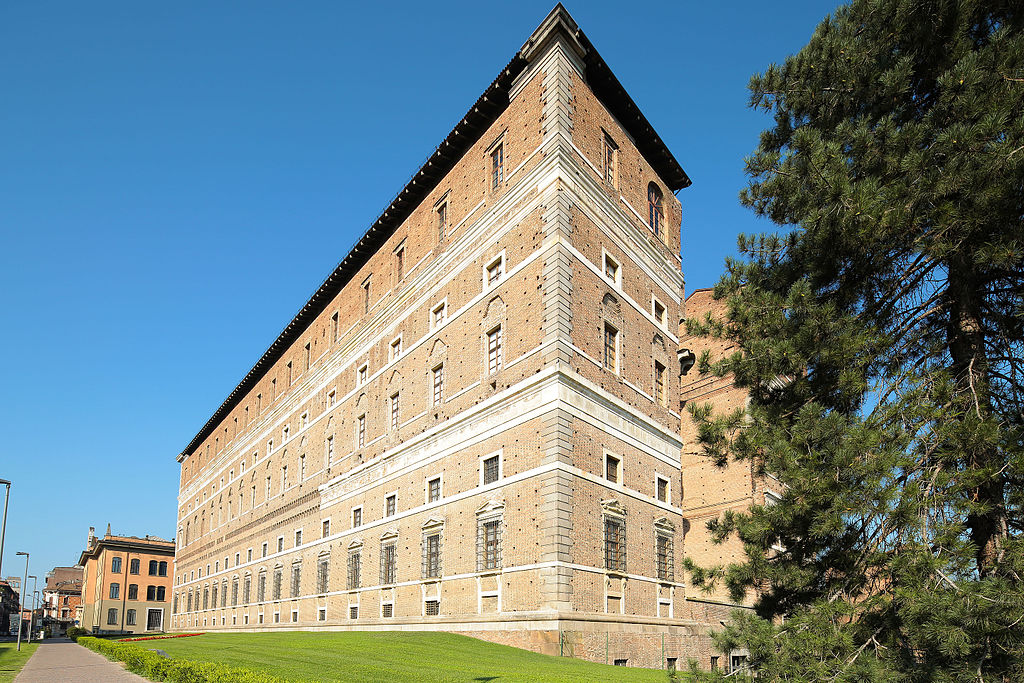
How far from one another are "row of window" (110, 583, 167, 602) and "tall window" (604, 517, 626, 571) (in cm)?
8219

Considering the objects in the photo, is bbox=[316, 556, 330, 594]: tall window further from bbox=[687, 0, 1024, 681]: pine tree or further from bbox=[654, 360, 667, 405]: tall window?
bbox=[687, 0, 1024, 681]: pine tree

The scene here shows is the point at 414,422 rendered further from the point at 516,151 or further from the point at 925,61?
the point at 925,61

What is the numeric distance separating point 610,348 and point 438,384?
704 cm

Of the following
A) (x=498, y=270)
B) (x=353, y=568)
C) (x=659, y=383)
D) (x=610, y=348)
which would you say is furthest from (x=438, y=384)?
(x=353, y=568)

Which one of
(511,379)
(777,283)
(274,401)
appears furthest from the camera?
(274,401)

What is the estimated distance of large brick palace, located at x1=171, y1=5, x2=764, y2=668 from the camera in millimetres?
21531

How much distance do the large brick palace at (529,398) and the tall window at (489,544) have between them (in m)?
0.06

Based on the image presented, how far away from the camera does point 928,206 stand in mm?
9688

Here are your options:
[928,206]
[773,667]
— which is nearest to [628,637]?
[773,667]

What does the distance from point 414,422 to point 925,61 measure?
72.4 ft

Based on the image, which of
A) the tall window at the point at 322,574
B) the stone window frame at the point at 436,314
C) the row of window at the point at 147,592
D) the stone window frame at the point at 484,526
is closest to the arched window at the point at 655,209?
the stone window frame at the point at 436,314

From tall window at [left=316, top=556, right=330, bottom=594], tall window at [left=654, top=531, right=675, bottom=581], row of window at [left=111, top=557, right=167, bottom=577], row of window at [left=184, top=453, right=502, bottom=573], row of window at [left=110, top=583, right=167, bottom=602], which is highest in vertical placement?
row of window at [left=184, top=453, right=502, bottom=573]

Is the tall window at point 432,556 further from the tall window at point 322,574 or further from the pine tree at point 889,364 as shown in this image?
the pine tree at point 889,364

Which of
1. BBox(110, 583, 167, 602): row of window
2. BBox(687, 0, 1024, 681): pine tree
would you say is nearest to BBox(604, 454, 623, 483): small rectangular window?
BBox(687, 0, 1024, 681): pine tree
